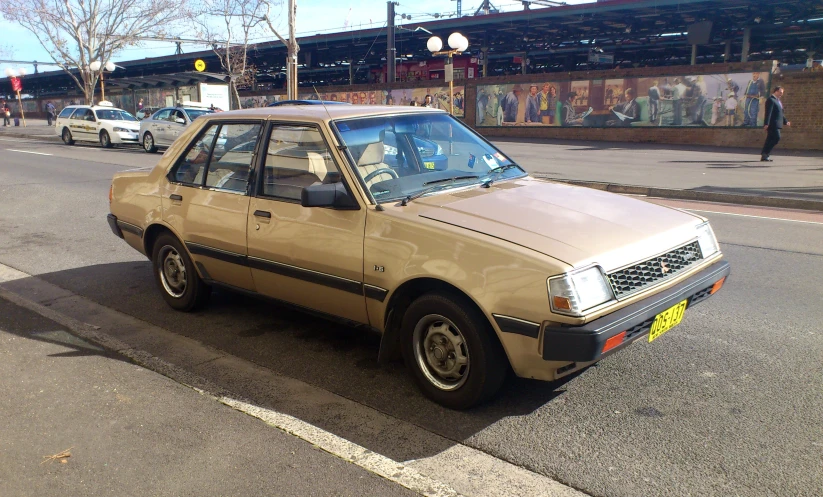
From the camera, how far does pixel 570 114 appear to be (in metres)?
27.3

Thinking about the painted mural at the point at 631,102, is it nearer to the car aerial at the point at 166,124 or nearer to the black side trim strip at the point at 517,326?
the car aerial at the point at 166,124

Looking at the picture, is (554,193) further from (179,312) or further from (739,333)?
(179,312)

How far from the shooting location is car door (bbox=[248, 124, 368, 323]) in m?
4.02

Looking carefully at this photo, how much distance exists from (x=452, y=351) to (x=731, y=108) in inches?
884

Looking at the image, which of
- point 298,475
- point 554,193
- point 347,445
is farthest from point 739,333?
point 298,475

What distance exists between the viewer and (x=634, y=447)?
326cm

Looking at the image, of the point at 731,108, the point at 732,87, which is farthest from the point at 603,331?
the point at 732,87

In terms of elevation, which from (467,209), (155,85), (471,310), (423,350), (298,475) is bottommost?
(298,475)

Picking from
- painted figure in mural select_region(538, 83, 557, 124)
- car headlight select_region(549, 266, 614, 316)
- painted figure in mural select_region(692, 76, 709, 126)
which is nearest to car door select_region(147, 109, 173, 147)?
painted figure in mural select_region(538, 83, 557, 124)

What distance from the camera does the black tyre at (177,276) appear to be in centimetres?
530

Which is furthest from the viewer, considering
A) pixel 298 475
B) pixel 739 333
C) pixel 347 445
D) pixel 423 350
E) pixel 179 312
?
pixel 179 312

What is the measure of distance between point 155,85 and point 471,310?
4025 cm

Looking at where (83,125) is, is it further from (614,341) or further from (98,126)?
(614,341)

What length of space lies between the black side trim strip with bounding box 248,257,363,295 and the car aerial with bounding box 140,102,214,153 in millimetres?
20480
